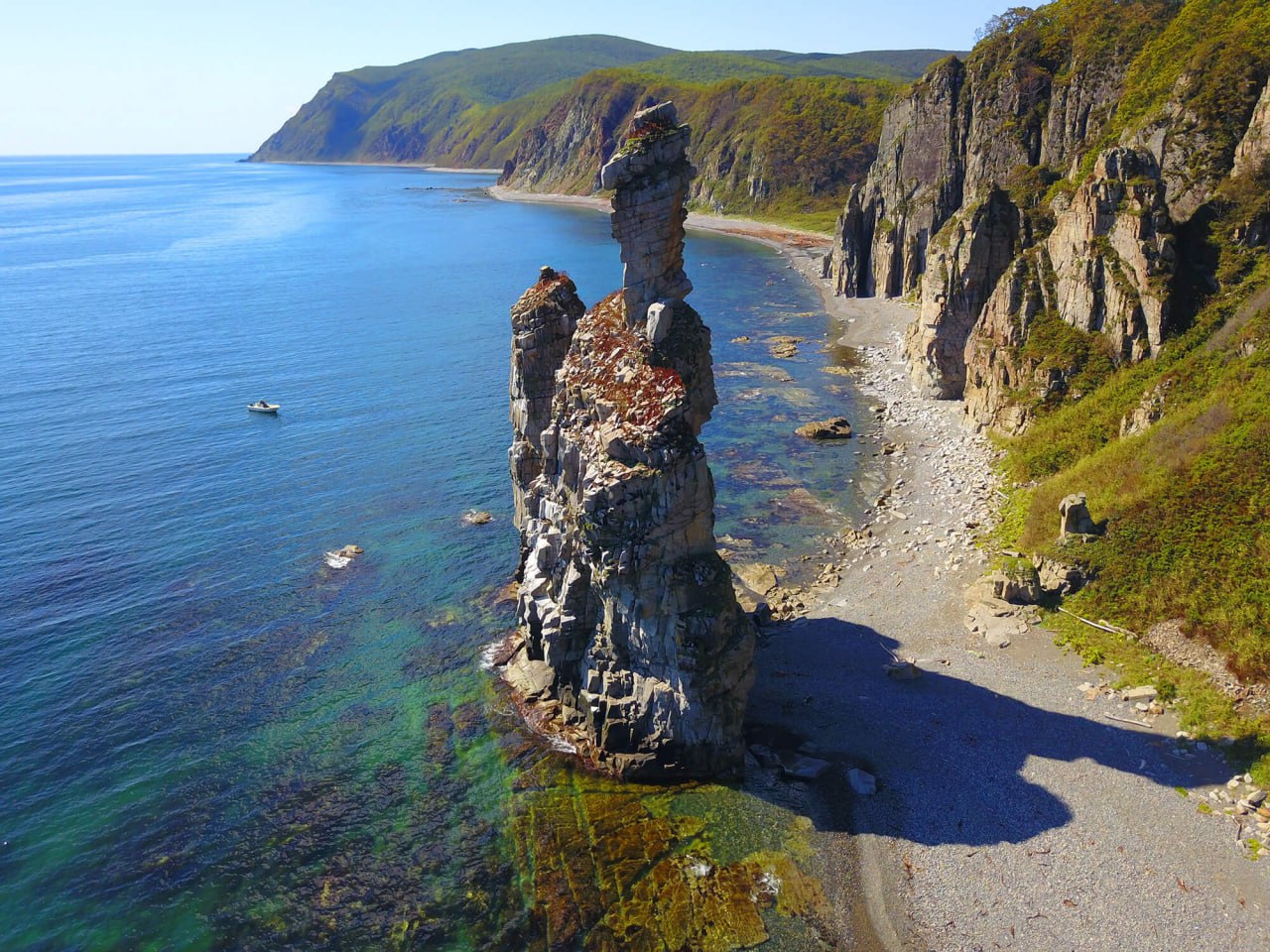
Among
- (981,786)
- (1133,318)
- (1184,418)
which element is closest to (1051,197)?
(1133,318)

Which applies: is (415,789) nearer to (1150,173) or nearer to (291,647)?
(291,647)

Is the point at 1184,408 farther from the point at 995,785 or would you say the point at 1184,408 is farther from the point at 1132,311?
the point at 995,785

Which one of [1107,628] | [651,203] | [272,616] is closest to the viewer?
[651,203]

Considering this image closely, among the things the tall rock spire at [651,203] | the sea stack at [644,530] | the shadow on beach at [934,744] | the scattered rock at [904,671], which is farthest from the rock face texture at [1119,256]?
the tall rock spire at [651,203]

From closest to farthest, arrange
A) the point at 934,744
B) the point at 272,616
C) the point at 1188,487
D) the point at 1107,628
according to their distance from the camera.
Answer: the point at 934,744
the point at 1107,628
the point at 1188,487
the point at 272,616

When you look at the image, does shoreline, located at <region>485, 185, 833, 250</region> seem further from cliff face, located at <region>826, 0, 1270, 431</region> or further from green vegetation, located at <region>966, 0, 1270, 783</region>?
green vegetation, located at <region>966, 0, 1270, 783</region>

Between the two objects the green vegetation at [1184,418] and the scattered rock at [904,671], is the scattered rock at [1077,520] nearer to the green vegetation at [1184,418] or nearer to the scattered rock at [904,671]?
the green vegetation at [1184,418]

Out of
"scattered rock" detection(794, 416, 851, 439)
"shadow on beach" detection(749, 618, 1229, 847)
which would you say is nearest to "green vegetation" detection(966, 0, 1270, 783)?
"shadow on beach" detection(749, 618, 1229, 847)
